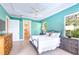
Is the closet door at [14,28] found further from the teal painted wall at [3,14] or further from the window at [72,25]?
the window at [72,25]

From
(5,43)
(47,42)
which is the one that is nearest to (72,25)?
(47,42)

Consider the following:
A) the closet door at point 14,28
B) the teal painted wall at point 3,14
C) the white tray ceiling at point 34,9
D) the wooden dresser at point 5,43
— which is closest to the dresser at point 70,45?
the white tray ceiling at point 34,9

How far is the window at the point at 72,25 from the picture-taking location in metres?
2.30

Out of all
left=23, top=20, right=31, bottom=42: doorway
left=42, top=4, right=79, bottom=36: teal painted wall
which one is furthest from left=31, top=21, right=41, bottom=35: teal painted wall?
left=42, top=4, right=79, bottom=36: teal painted wall

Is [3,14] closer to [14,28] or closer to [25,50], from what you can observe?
[14,28]

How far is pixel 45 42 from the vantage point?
2.44m

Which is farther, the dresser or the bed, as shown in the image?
the bed

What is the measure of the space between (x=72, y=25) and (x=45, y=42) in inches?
26.8

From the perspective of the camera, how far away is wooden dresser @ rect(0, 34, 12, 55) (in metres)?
2.23

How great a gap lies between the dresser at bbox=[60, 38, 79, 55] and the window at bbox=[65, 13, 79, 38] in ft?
0.35

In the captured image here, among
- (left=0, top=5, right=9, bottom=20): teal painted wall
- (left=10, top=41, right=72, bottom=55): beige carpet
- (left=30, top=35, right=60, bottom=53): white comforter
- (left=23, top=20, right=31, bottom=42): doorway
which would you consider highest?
(left=0, top=5, right=9, bottom=20): teal painted wall

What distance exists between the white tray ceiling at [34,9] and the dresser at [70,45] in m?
0.67

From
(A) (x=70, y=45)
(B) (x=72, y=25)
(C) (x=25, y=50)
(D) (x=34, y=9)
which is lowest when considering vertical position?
(C) (x=25, y=50)

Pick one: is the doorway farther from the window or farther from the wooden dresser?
the window
